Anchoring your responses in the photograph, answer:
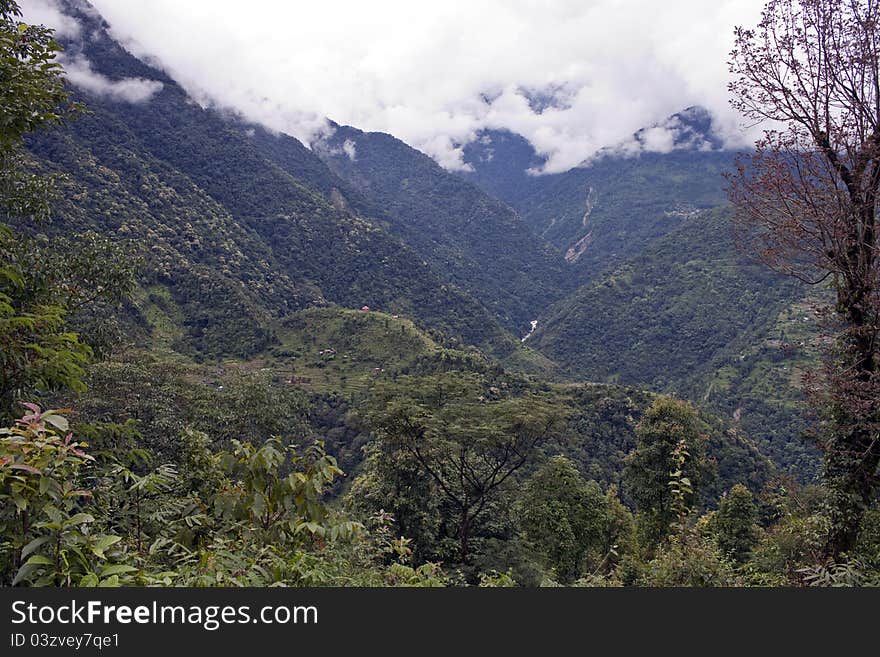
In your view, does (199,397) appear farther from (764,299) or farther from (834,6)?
(764,299)

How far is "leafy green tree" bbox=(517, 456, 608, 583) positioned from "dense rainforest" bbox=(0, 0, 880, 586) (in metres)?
0.10

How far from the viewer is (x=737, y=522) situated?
18797mm

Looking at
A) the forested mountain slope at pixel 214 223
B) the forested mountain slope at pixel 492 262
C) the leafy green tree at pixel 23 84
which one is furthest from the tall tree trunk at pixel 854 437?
the forested mountain slope at pixel 492 262

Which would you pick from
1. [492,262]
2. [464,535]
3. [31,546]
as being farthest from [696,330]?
[31,546]

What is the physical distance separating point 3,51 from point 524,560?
14971 mm

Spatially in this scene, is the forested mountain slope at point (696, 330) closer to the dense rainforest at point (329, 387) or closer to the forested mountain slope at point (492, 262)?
the dense rainforest at point (329, 387)

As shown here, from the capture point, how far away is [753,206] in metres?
6.20

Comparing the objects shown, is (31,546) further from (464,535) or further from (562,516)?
(562,516)

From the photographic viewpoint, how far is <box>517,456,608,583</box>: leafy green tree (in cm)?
1908

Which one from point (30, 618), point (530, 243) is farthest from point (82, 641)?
point (530, 243)

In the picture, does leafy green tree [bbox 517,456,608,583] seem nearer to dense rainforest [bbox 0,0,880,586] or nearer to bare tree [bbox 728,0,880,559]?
dense rainforest [bbox 0,0,880,586]

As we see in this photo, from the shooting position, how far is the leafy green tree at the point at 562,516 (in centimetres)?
1908

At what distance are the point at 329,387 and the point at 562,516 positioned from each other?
125 feet

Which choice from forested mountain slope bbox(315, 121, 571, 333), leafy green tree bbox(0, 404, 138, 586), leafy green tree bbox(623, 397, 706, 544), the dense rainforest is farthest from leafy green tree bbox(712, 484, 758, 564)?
forested mountain slope bbox(315, 121, 571, 333)
